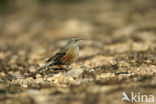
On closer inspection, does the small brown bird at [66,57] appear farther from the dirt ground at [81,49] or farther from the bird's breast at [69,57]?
the dirt ground at [81,49]

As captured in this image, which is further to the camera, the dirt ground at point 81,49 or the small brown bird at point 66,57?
the small brown bird at point 66,57

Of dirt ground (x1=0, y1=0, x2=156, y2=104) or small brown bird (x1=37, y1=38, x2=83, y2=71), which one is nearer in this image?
dirt ground (x1=0, y1=0, x2=156, y2=104)

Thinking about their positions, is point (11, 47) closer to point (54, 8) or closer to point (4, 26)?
point (4, 26)

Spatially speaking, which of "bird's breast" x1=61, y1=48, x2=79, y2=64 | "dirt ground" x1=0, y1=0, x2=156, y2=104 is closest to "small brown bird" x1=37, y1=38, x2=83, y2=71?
"bird's breast" x1=61, y1=48, x2=79, y2=64

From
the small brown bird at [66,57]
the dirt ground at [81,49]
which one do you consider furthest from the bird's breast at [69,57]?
the dirt ground at [81,49]

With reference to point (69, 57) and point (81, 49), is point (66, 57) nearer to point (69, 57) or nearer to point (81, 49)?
point (69, 57)

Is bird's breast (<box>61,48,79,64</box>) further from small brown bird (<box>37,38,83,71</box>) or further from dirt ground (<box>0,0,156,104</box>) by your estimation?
dirt ground (<box>0,0,156,104</box>)

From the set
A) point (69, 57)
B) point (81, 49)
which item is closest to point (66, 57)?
point (69, 57)

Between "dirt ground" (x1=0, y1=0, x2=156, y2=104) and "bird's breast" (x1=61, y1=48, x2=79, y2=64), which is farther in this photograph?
"bird's breast" (x1=61, y1=48, x2=79, y2=64)
